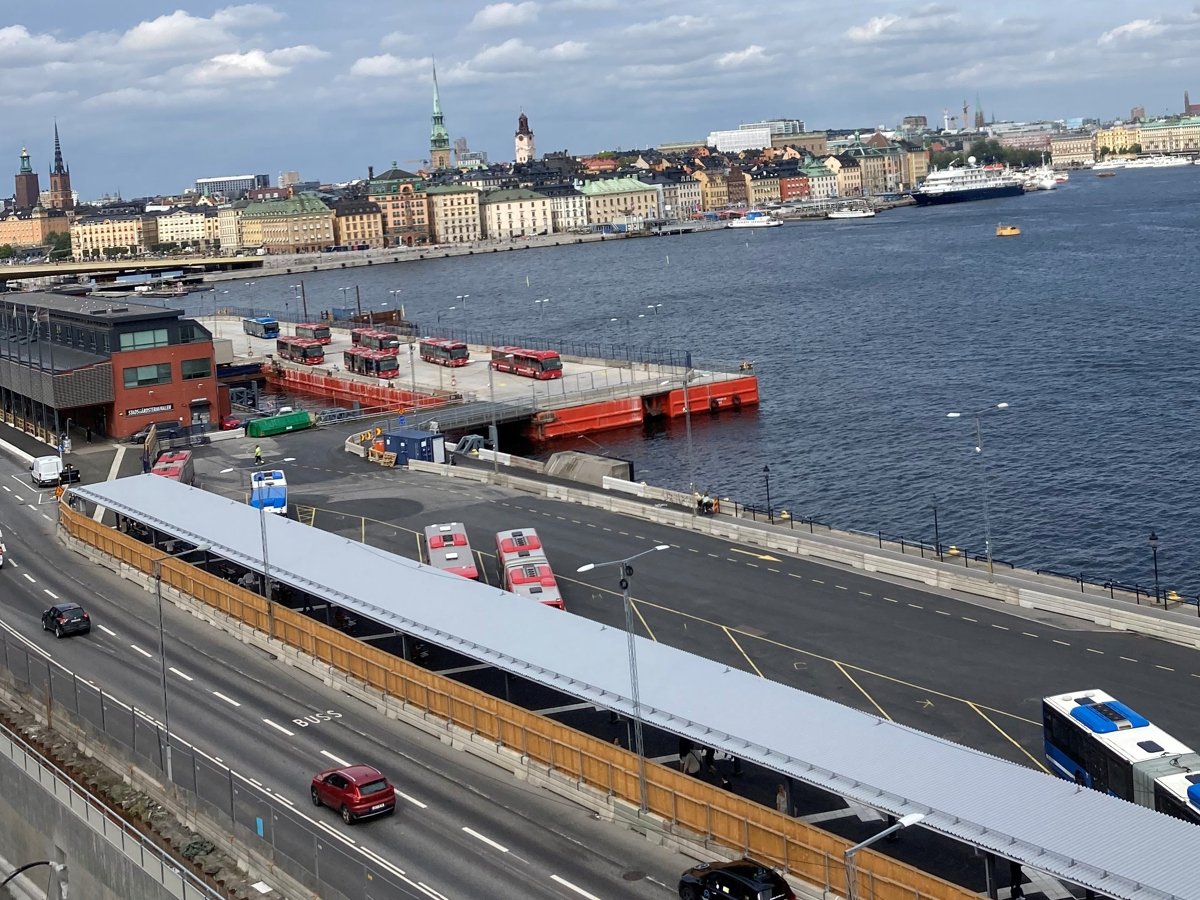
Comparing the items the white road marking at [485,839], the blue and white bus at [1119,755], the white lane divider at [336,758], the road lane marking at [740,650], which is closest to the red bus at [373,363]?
the road lane marking at [740,650]

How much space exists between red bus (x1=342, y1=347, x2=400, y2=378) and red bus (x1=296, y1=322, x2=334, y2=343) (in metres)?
9.81

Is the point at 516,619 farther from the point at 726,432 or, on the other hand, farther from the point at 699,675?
the point at 726,432

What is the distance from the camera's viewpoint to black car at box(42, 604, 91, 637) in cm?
4103

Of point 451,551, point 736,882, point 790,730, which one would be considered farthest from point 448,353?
point 736,882

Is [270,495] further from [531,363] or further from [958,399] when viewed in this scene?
[958,399]

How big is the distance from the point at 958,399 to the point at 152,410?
160 ft

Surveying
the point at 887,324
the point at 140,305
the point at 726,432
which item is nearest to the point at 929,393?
the point at 726,432

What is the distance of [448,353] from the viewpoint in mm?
101688

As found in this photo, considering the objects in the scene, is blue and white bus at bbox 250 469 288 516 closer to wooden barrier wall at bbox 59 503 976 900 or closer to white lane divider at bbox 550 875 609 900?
wooden barrier wall at bbox 59 503 976 900

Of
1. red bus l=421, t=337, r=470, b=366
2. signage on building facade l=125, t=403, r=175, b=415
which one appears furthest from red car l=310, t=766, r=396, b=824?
red bus l=421, t=337, r=470, b=366

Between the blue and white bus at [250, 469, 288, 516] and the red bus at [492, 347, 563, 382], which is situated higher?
the red bus at [492, 347, 563, 382]

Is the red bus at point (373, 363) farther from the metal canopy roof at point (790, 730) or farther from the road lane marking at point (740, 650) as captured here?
the road lane marking at point (740, 650)

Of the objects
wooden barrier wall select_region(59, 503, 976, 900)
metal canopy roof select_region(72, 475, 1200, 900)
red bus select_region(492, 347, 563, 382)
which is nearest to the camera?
metal canopy roof select_region(72, 475, 1200, 900)

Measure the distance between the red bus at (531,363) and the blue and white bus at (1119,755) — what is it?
65701 mm
